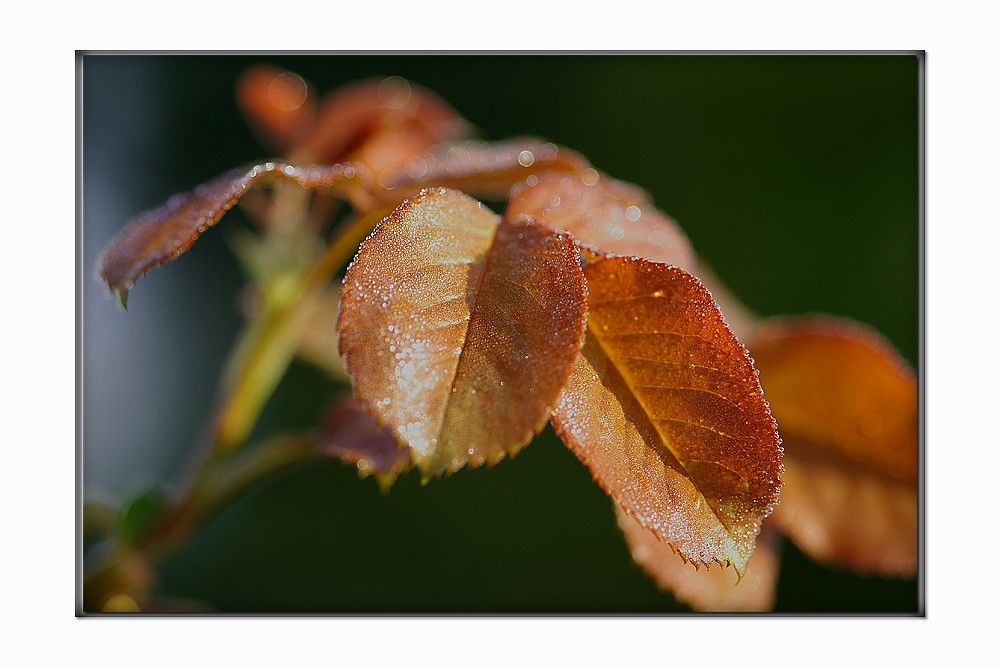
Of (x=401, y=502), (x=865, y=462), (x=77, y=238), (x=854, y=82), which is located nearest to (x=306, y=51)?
(x=77, y=238)

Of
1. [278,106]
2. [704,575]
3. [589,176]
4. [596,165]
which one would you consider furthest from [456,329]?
[596,165]

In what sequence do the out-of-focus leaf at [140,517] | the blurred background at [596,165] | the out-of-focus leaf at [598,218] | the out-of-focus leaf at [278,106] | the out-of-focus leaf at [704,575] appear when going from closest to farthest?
the out-of-focus leaf at [598,218]
the out-of-focus leaf at [704,575]
the out-of-focus leaf at [140,517]
the out-of-focus leaf at [278,106]
the blurred background at [596,165]

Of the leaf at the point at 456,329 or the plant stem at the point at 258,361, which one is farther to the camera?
the plant stem at the point at 258,361

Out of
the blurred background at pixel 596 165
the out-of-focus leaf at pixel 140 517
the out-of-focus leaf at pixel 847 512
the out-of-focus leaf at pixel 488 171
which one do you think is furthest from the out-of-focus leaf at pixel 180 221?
the blurred background at pixel 596 165

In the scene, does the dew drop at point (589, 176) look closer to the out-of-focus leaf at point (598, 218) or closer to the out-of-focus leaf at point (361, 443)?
A: the out-of-focus leaf at point (598, 218)
